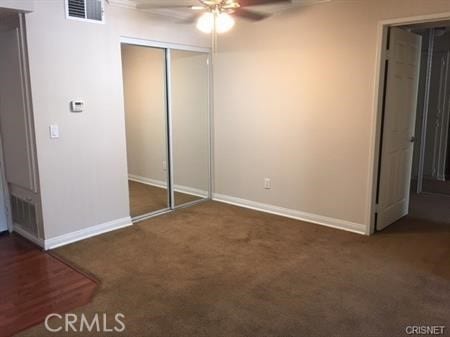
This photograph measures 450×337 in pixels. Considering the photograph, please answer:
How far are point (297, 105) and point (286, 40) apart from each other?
0.75m

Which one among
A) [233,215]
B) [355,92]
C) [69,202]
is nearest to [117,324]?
[69,202]

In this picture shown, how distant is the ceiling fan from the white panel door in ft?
4.19

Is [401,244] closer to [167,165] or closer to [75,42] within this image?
[167,165]

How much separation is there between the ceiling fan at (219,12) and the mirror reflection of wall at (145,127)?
648mm

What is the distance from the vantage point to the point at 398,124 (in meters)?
4.16

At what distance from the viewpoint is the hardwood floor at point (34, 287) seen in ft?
8.64

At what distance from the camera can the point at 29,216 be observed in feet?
12.6

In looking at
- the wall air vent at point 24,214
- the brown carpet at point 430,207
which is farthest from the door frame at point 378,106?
the wall air vent at point 24,214

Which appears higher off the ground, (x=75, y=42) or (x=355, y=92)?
(x=75, y=42)

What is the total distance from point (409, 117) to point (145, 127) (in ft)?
10.3

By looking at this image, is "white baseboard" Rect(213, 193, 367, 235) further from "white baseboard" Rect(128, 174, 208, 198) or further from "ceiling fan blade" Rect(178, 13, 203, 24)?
"ceiling fan blade" Rect(178, 13, 203, 24)

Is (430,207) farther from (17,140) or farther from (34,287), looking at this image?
(17,140)

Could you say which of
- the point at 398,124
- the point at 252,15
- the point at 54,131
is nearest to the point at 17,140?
the point at 54,131

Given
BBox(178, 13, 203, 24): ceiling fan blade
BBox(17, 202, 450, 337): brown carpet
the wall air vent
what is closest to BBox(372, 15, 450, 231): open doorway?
BBox(17, 202, 450, 337): brown carpet
